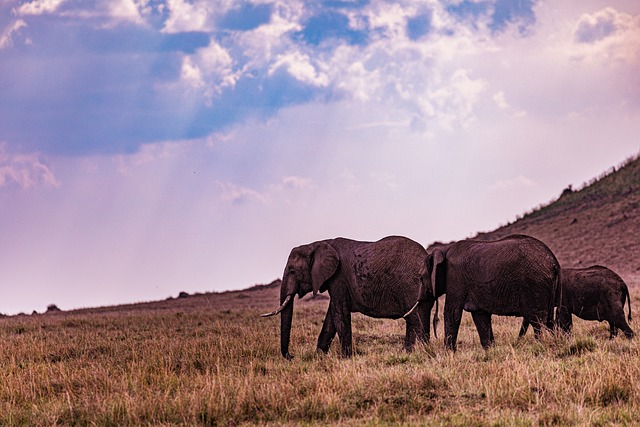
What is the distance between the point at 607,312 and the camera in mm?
16359

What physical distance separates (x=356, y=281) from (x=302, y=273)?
3.79 ft

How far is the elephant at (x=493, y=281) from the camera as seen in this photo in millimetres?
13281

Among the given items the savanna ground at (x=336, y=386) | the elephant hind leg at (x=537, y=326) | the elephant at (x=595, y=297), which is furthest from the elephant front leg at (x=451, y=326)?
the elephant at (x=595, y=297)

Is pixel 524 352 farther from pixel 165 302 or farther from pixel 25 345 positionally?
pixel 165 302

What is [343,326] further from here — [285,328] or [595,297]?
[595,297]

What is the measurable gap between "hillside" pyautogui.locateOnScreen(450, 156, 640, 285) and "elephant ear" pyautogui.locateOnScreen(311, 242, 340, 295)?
2314 centimetres

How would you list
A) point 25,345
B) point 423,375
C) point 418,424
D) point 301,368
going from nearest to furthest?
point 418,424 → point 423,375 → point 301,368 → point 25,345

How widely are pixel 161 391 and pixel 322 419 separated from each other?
3.08 m

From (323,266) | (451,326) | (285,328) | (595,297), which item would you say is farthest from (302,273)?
(595,297)

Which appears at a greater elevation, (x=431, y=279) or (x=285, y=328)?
(x=431, y=279)

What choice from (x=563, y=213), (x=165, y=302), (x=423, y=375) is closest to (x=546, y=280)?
(x=423, y=375)

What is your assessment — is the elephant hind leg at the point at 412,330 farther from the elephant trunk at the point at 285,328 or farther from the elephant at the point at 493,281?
the elephant trunk at the point at 285,328

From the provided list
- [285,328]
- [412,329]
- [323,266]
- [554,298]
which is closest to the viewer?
[554,298]

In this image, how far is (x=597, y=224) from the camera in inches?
1811
